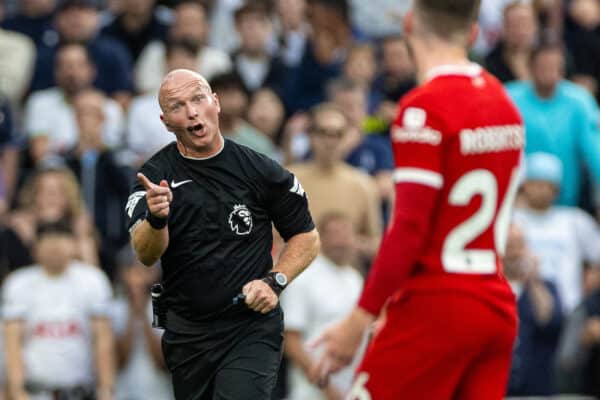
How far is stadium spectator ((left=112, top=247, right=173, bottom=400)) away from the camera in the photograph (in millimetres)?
10789

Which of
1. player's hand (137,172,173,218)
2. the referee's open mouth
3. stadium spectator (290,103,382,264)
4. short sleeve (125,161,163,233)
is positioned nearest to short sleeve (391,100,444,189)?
player's hand (137,172,173,218)

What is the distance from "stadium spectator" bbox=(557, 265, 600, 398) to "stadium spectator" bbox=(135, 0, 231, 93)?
3982 mm

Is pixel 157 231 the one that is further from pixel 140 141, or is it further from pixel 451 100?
pixel 140 141

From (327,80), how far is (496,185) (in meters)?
7.95

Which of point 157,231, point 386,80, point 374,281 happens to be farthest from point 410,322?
point 386,80

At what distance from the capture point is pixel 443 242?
18.1 feet

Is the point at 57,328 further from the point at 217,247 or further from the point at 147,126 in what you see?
the point at 217,247

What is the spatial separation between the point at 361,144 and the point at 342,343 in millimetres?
7084

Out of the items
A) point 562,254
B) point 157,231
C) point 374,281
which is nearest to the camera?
point 374,281

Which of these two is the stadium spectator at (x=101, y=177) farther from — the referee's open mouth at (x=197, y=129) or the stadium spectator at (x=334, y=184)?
the referee's open mouth at (x=197, y=129)

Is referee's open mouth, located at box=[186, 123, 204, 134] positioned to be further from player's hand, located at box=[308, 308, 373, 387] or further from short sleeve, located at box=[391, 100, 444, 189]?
player's hand, located at box=[308, 308, 373, 387]

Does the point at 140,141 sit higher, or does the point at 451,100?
the point at 451,100

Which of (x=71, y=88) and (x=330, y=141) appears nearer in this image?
(x=330, y=141)

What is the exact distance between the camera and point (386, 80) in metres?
13.6
